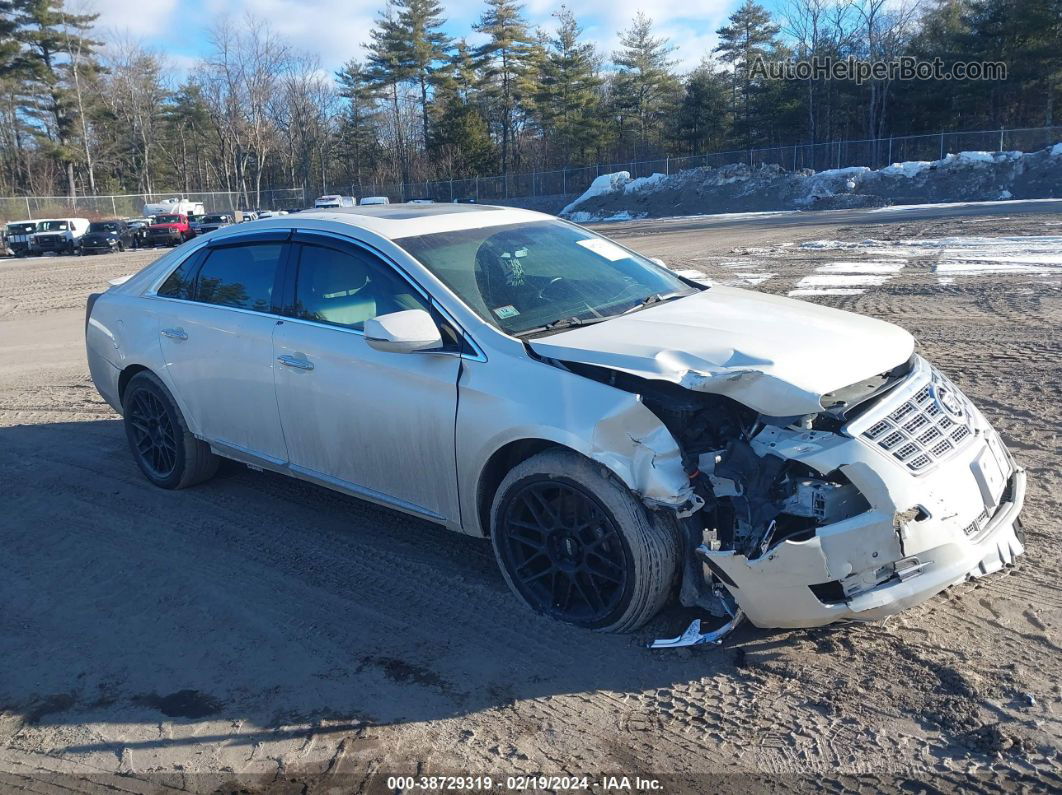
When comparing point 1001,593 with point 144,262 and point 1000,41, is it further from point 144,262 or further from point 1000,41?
point 1000,41

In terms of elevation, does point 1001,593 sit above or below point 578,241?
below

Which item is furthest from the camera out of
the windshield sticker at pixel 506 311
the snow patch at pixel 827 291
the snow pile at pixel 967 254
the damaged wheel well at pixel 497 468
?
the snow pile at pixel 967 254

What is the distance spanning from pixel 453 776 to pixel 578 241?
10.3 ft

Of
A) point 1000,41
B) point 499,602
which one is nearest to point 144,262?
point 499,602

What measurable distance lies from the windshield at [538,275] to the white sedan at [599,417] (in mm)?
16

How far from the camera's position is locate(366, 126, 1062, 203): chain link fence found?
1646 inches

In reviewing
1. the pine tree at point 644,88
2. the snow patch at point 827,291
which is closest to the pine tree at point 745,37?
the pine tree at point 644,88

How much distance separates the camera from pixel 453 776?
289cm

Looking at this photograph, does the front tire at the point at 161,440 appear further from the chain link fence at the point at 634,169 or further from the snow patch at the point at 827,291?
the chain link fence at the point at 634,169

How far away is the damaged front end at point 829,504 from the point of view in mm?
3113

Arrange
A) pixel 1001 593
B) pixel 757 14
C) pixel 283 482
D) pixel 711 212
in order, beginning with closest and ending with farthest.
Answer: pixel 1001 593 < pixel 283 482 < pixel 711 212 < pixel 757 14

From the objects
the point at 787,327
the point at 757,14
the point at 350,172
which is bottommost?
the point at 787,327

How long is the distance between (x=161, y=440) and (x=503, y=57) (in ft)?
211

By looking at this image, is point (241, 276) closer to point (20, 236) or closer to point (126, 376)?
point (126, 376)
